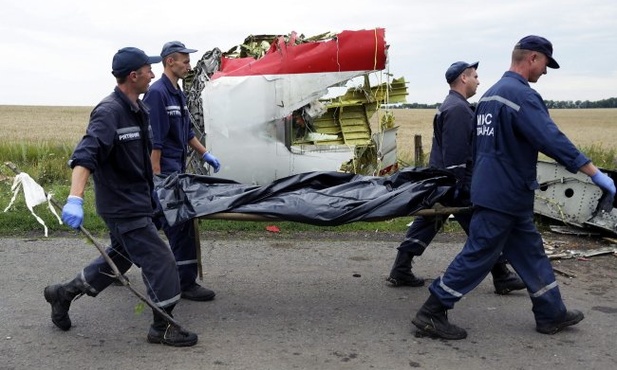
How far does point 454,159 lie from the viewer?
189 inches

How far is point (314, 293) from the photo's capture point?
5.06 metres

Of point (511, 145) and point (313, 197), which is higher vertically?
point (511, 145)

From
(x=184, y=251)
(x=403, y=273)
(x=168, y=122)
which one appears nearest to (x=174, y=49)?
(x=168, y=122)

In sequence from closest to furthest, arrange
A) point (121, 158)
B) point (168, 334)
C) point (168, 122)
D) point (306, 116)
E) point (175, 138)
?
point (121, 158) < point (168, 334) < point (168, 122) < point (175, 138) < point (306, 116)

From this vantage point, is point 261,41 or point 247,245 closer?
point 247,245

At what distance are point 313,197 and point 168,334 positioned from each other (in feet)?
4.28

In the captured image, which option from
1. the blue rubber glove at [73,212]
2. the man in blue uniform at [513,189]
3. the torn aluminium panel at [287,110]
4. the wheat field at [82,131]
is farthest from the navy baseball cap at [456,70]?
the wheat field at [82,131]

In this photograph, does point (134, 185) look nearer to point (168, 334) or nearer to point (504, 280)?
point (168, 334)

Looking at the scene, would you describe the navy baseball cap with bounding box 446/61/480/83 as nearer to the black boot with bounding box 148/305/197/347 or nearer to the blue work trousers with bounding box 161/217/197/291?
the blue work trousers with bounding box 161/217/197/291

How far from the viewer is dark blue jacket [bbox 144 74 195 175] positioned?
493 centimetres

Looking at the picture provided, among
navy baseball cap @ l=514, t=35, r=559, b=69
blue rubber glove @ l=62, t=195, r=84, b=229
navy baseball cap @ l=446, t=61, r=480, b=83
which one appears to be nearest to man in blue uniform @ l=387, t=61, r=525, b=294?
navy baseball cap @ l=446, t=61, r=480, b=83

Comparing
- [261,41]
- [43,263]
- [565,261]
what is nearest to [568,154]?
[565,261]

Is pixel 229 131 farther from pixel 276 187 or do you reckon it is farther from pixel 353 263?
pixel 276 187

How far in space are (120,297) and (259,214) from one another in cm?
142
